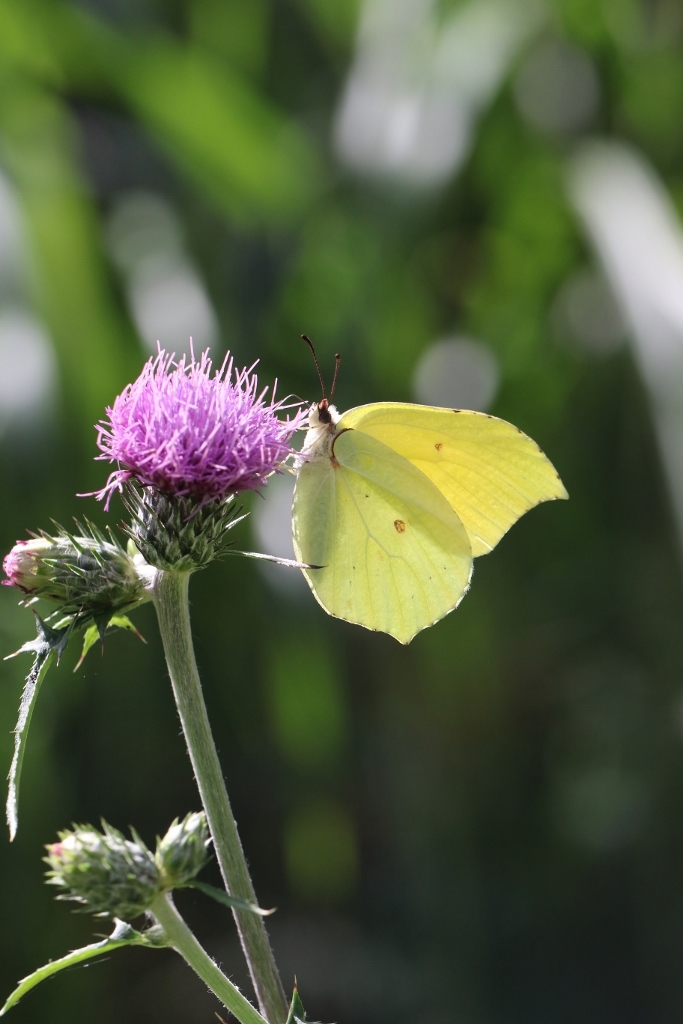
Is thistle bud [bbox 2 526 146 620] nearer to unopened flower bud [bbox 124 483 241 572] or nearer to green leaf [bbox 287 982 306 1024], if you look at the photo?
unopened flower bud [bbox 124 483 241 572]

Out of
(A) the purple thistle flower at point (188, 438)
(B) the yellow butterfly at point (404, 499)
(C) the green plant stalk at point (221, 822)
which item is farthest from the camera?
(B) the yellow butterfly at point (404, 499)

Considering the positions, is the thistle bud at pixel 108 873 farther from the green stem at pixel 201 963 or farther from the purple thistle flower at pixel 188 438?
the purple thistle flower at pixel 188 438

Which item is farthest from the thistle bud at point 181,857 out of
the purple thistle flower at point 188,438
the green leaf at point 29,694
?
the purple thistle flower at point 188,438

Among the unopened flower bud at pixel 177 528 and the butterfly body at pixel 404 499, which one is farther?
the butterfly body at pixel 404 499

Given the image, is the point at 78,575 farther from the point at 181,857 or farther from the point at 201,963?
the point at 201,963

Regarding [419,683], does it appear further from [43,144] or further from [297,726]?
[43,144]

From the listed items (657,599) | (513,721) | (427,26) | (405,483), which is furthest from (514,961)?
(427,26)

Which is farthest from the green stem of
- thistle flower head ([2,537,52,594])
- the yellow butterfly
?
the yellow butterfly
